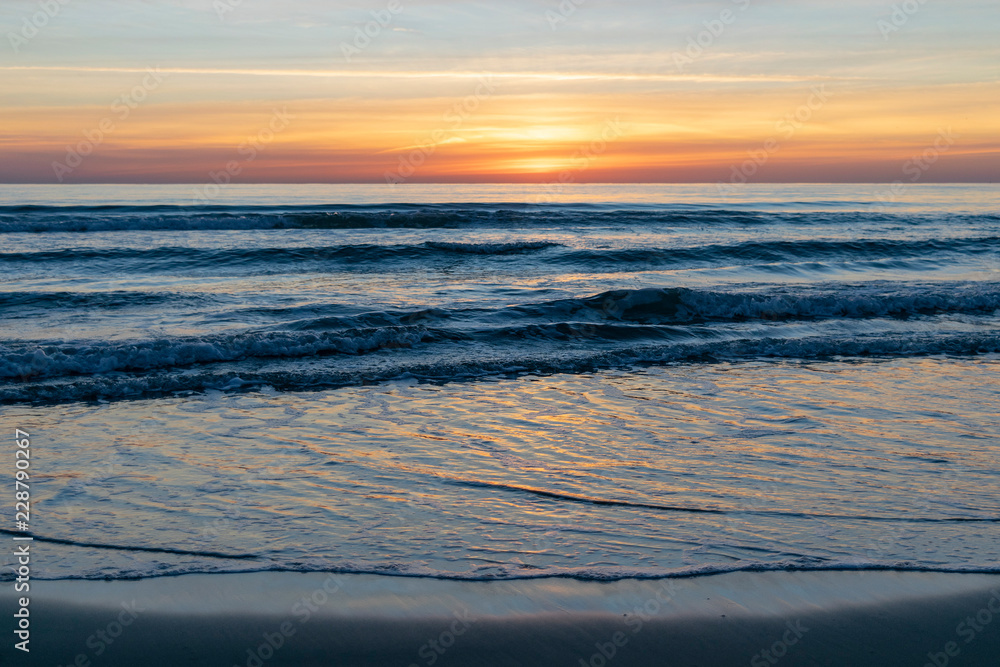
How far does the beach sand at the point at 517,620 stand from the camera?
3.49 meters

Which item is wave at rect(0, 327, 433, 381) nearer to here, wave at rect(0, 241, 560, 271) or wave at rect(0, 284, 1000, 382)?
wave at rect(0, 284, 1000, 382)

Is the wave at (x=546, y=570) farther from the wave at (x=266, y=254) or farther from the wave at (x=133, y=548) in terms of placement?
the wave at (x=266, y=254)

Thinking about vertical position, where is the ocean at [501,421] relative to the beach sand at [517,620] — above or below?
above

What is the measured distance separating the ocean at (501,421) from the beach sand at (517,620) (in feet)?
0.53

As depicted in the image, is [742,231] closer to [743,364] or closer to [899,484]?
[743,364]

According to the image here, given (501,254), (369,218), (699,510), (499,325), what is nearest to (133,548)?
(699,510)

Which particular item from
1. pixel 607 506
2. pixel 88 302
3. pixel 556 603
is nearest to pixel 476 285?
pixel 88 302

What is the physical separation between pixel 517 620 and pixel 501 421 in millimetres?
3646

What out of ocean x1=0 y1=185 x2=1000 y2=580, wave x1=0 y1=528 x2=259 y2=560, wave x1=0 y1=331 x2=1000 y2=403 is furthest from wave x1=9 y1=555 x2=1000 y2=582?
wave x1=0 y1=331 x2=1000 y2=403

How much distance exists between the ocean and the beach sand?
0.53 feet

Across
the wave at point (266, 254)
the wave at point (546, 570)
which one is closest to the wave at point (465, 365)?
the wave at point (546, 570)

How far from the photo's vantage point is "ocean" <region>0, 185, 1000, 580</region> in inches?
178

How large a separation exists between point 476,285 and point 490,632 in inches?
559

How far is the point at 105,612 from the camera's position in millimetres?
3785
